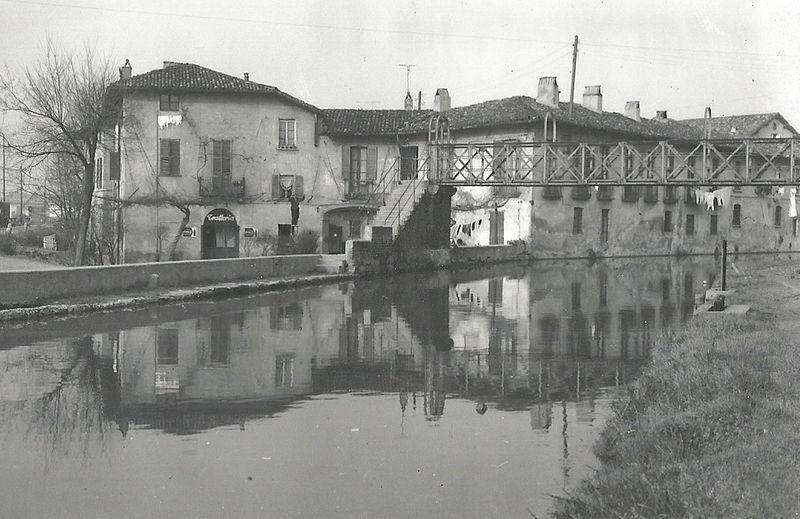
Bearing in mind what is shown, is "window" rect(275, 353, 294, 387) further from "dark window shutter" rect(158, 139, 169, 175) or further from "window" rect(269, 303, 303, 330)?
"dark window shutter" rect(158, 139, 169, 175)

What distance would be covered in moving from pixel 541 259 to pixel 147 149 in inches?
767

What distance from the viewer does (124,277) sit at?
18.1 m

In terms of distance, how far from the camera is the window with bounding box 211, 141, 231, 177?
38.2 meters

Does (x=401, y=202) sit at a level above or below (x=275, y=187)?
below

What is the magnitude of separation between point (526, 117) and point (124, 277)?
2664 cm

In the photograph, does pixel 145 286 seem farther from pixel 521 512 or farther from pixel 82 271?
→ pixel 521 512

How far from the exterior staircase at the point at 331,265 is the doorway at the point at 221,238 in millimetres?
12864

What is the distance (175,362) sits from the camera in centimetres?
1097

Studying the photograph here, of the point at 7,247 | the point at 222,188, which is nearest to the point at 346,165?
the point at 222,188

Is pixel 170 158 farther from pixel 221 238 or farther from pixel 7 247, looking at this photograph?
pixel 7 247

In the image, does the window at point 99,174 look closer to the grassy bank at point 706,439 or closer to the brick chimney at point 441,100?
the brick chimney at point 441,100

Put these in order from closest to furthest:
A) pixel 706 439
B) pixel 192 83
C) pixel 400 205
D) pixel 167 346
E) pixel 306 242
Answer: pixel 706 439 → pixel 167 346 → pixel 400 205 → pixel 192 83 → pixel 306 242

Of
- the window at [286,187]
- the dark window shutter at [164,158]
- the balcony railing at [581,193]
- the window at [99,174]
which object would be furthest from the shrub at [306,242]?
the balcony railing at [581,193]

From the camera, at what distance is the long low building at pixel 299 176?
3750 cm
